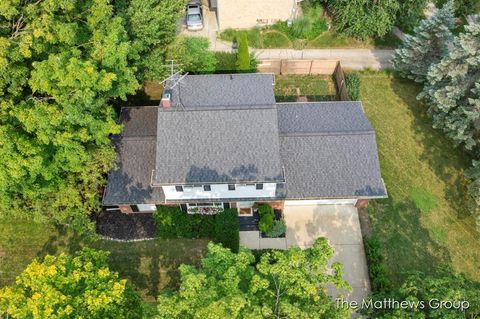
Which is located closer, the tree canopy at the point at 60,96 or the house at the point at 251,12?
the tree canopy at the point at 60,96

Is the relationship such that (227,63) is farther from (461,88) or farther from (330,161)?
(461,88)

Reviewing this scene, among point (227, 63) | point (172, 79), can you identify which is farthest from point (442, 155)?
point (172, 79)

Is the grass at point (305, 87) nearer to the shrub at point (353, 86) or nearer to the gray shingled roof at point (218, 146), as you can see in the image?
the shrub at point (353, 86)

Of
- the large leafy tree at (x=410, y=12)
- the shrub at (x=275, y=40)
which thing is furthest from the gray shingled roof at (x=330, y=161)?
the large leafy tree at (x=410, y=12)

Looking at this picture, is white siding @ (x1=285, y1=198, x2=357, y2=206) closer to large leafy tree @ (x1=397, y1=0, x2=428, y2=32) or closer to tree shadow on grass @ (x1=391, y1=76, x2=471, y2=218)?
tree shadow on grass @ (x1=391, y1=76, x2=471, y2=218)

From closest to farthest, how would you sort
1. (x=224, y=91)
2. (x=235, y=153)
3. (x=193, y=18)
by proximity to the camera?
(x=235, y=153) < (x=224, y=91) < (x=193, y=18)

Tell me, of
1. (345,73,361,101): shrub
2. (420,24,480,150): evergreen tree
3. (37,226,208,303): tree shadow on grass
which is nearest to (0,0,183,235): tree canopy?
(37,226,208,303): tree shadow on grass

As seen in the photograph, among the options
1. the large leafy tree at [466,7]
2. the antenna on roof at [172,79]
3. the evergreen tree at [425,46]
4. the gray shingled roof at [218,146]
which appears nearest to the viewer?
the gray shingled roof at [218,146]
